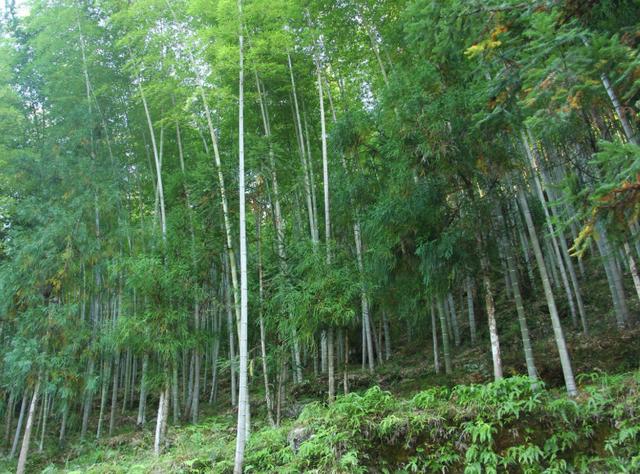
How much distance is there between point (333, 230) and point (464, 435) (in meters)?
4.89

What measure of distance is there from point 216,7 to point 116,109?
4704 millimetres

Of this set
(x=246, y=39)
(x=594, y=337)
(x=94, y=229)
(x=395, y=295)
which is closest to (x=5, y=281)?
(x=94, y=229)

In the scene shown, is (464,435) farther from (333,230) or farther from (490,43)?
(333,230)

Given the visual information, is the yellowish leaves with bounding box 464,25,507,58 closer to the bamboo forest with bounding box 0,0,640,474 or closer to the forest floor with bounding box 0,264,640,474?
the bamboo forest with bounding box 0,0,640,474

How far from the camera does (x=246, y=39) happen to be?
6.47 meters

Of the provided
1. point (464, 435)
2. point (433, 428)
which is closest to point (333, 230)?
point (433, 428)

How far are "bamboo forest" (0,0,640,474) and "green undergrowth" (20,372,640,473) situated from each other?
2cm

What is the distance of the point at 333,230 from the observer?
8258mm

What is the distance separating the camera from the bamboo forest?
3561mm

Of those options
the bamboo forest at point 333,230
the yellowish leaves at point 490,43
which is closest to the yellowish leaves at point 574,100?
the bamboo forest at point 333,230

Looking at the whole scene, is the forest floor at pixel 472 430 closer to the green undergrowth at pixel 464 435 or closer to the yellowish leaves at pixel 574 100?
the green undergrowth at pixel 464 435

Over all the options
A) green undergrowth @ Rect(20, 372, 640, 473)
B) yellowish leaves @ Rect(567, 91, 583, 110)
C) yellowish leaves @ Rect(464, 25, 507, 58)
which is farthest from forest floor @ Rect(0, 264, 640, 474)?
yellowish leaves @ Rect(464, 25, 507, 58)

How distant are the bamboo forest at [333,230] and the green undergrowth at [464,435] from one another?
21 millimetres

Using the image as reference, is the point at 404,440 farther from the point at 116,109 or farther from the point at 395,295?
the point at 116,109
